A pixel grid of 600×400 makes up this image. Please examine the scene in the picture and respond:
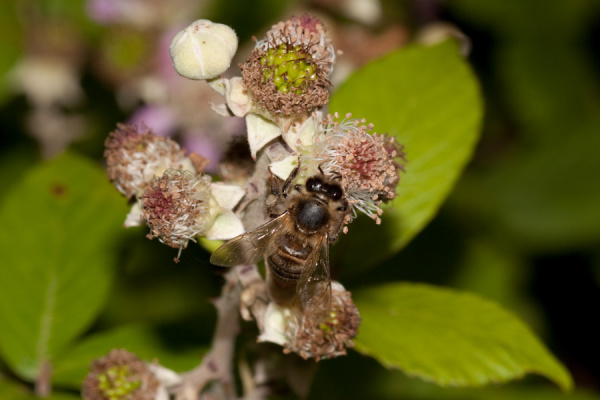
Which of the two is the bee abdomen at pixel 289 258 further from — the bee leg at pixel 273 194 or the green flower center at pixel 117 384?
the green flower center at pixel 117 384

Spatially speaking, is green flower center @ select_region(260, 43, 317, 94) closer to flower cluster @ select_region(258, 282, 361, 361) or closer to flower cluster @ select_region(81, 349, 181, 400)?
flower cluster @ select_region(258, 282, 361, 361)

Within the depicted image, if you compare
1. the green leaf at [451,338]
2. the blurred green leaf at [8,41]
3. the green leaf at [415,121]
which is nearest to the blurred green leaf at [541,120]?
the green leaf at [415,121]

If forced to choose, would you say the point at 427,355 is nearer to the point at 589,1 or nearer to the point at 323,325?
the point at 323,325

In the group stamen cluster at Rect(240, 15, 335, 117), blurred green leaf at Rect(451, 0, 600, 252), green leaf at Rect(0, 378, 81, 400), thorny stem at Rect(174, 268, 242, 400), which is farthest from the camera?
blurred green leaf at Rect(451, 0, 600, 252)

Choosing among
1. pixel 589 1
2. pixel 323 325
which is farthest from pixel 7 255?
pixel 589 1

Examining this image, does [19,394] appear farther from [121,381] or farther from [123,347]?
[121,381]

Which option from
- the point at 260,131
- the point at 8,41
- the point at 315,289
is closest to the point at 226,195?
the point at 260,131

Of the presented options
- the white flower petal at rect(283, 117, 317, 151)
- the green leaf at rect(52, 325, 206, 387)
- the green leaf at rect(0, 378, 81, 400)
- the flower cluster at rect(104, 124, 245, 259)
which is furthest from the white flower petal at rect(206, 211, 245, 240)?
the green leaf at rect(0, 378, 81, 400)
